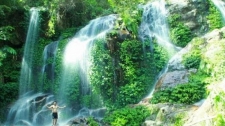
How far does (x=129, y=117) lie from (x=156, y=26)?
6.44 metres

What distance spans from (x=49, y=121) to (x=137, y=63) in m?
4.09

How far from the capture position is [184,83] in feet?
35.2

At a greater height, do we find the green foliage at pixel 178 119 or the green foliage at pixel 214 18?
the green foliage at pixel 214 18

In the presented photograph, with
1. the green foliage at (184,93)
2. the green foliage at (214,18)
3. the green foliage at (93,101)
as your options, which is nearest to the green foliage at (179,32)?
the green foliage at (214,18)

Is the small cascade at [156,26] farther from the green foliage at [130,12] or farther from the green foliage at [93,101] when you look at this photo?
the green foliage at [93,101]

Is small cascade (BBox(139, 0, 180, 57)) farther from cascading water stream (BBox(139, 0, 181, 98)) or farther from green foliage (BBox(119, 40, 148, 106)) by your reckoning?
green foliage (BBox(119, 40, 148, 106))

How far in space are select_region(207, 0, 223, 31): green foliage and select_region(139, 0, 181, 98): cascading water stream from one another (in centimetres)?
201

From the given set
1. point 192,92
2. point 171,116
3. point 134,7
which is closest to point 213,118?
Result: point 171,116

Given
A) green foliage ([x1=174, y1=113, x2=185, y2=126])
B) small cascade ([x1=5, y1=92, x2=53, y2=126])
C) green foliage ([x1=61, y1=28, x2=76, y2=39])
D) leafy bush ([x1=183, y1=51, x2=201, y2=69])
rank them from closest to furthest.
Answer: green foliage ([x1=174, y1=113, x2=185, y2=126]), leafy bush ([x1=183, y1=51, x2=201, y2=69]), small cascade ([x1=5, y1=92, x2=53, y2=126]), green foliage ([x1=61, y1=28, x2=76, y2=39])

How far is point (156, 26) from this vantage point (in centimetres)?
1535

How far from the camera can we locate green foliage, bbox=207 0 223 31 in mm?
15197

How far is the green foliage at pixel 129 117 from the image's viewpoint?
32.4 ft

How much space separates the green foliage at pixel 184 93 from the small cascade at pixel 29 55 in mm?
6366

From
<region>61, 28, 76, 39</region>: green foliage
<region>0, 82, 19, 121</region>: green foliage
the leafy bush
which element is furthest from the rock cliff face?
<region>0, 82, 19, 121</region>: green foliage
